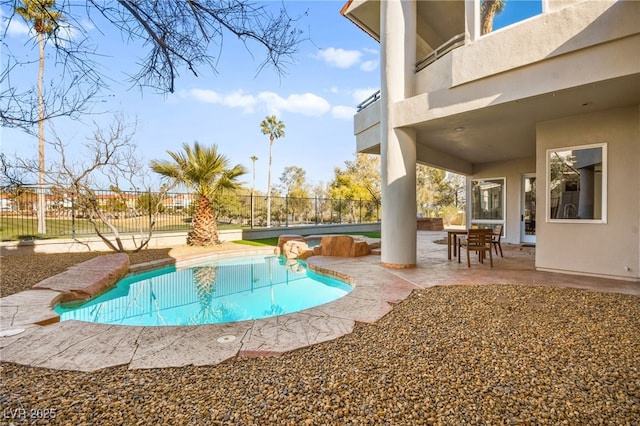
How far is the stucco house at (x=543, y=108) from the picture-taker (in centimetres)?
478

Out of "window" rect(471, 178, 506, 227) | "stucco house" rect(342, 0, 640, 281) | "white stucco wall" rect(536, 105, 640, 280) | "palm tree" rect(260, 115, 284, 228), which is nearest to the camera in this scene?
"stucco house" rect(342, 0, 640, 281)

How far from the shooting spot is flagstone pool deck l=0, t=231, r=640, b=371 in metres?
2.98

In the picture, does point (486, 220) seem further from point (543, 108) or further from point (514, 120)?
point (543, 108)

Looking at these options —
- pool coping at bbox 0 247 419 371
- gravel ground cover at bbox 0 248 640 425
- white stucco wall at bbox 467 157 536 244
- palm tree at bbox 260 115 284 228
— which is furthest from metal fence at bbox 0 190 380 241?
palm tree at bbox 260 115 284 228

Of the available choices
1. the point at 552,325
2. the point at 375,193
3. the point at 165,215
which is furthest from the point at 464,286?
the point at 375,193

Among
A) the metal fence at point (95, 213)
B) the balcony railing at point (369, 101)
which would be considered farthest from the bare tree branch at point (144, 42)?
the metal fence at point (95, 213)

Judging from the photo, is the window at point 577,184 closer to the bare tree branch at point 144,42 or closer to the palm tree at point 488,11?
the palm tree at point 488,11

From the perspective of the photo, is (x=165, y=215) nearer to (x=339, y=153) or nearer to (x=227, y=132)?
(x=227, y=132)

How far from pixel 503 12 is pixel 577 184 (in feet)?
12.5

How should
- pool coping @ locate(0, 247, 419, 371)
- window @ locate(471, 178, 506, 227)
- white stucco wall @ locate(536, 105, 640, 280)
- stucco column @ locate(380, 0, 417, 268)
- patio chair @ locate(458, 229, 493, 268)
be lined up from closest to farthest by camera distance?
pool coping @ locate(0, 247, 419, 371) < white stucco wall @ locate(536, 105, 640, 280) < stucco column @ locate(380, 0, 417, 268) < patio chair @ locate(458, 229, 493, 268) < window @ locate(471, 178, 506, 227)

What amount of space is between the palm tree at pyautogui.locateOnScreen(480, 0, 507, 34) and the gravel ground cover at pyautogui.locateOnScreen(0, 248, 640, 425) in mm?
5697

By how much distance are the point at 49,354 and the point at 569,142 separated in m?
9.13

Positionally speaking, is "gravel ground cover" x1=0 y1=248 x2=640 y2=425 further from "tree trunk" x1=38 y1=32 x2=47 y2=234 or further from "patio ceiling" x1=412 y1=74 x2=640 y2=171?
"patio ceiling" x1=412 y1=74 x2=640 y2=171

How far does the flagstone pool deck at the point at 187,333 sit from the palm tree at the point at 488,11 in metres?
5.13
